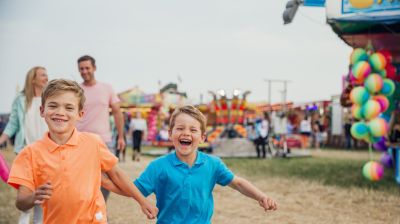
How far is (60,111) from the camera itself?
2508mm

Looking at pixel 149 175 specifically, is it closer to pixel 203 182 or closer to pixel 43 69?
pixel 203 182

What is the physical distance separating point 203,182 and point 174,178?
17 cm

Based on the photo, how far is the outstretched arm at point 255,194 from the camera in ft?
9.89

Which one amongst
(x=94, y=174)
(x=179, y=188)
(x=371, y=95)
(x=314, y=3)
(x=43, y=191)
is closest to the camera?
(x=43, y=191)

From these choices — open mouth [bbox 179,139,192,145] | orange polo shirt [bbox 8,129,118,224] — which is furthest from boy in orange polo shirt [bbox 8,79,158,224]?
open mouth [bbox 179,139,192,145]

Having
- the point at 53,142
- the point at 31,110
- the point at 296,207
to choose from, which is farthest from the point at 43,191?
the point at 296,207

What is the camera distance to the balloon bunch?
26.6 ft

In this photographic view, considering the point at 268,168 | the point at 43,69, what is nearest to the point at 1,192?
the point at 43,69

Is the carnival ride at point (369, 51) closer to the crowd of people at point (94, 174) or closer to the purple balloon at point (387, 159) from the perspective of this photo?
the purple balloon at point (387, 159)

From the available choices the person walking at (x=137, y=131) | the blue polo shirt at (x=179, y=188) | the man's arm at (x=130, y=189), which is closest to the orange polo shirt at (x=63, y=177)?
the man's arm at (x=130, y=189)

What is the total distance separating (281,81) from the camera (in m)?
53.5

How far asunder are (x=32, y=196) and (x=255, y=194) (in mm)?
1295

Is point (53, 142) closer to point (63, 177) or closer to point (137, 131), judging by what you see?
point (63, 177)

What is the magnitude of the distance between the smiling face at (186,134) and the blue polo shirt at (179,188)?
8 cm
